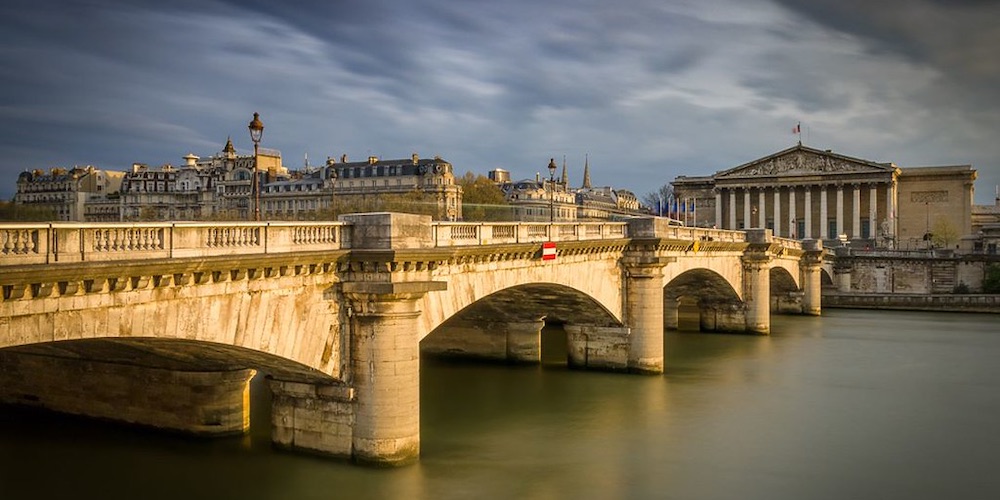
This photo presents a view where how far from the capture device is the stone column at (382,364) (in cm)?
1908

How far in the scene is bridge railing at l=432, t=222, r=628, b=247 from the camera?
2238 cm

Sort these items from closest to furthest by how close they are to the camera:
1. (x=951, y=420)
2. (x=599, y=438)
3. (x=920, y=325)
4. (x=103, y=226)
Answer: (x=103, y=226) < (x=599, y=438) < (x=951, y=420) < (x=920, y=325)

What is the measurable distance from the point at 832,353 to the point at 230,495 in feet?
108

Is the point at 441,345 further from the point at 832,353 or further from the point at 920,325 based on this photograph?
the point at 920,325

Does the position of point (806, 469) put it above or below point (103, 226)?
below

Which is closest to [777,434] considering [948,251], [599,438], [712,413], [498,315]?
[712,413]

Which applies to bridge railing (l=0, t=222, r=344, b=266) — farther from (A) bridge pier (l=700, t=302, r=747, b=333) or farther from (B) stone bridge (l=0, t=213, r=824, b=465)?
(A) bridge pier (l=700, t=302, r=747, b=333)

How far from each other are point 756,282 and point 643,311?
60.4 ft

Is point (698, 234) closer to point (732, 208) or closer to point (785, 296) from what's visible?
point (785, 296)

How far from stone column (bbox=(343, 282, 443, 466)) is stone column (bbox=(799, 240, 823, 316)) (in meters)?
51.1

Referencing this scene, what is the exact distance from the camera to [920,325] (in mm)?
58000

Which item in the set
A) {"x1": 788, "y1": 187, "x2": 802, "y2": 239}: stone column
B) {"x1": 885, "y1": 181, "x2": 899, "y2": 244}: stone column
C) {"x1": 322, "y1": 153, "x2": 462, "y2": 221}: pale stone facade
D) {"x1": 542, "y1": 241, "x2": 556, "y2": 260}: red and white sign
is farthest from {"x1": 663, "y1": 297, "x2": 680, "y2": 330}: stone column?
{"x1": 788, "y1": 187, "x2": 802, "y2": 239}: stone column

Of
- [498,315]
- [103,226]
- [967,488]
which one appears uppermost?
[103,226]

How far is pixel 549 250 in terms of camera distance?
91.5 feet
